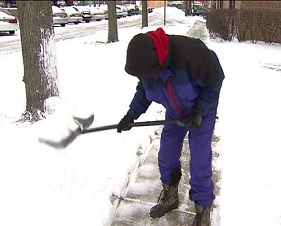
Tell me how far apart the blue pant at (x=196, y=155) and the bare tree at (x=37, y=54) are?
2269 millimetres

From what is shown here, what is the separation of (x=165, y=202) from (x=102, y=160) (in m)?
0.90

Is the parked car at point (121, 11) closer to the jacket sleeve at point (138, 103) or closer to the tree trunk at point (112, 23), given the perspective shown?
the tree trunk at point (112, 23)

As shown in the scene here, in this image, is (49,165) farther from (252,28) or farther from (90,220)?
(252,28)

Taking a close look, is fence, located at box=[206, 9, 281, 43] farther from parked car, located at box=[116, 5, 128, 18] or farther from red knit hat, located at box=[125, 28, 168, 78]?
parked car, located at box=[116, 5, 128, 18]

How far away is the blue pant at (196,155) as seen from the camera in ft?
7.54

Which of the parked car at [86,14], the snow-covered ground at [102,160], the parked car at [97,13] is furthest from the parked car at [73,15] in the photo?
the snow-covered ground at [102,160]

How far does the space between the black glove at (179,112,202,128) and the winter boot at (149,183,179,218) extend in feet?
2.42

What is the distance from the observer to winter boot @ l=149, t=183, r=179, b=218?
2691 millimetres

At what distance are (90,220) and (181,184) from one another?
927 mm

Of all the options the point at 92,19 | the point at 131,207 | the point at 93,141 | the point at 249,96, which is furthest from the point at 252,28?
the point at 92,19

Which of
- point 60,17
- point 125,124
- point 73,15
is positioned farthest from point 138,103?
point 73,15

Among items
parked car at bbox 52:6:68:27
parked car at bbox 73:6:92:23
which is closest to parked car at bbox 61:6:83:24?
parked car at bbox 52:6:68:27

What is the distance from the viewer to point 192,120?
2131 millimetres

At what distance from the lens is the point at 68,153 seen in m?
3.42
